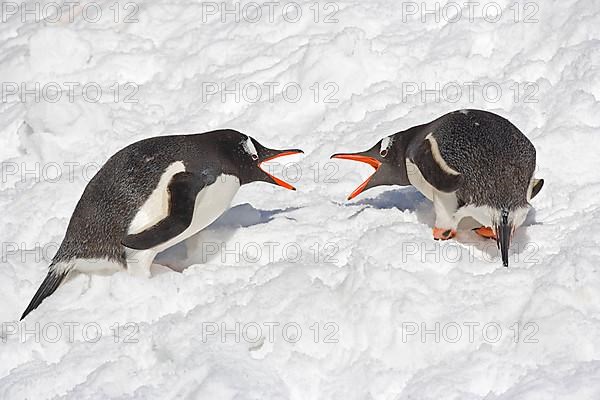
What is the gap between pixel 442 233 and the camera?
3.06 m

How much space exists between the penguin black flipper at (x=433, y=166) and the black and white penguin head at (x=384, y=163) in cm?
15

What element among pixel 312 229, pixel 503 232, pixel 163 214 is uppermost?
pixel 163 214

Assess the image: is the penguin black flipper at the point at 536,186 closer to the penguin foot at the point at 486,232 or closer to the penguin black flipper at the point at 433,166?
the penguin foot at the point at 486,232

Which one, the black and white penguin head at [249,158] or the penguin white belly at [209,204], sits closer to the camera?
→ the penguin white belly at [209,204]

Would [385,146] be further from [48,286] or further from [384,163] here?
[48,286]

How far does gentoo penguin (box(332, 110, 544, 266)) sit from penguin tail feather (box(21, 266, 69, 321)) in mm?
1413

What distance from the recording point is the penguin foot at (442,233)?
306 cm

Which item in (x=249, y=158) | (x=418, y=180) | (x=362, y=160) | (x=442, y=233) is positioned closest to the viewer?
(x=442, y=233)

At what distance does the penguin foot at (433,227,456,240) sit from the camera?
3059 mm

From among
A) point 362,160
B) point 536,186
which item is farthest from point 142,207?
point 536,186

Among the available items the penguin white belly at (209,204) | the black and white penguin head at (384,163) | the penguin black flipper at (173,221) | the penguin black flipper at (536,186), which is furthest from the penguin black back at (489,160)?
the penguin black flipper at (173,221)

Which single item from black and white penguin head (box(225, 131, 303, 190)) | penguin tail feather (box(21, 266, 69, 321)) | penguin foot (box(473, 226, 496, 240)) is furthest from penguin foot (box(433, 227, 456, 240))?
penguin tail feather (box(21, 266, 69, 321))

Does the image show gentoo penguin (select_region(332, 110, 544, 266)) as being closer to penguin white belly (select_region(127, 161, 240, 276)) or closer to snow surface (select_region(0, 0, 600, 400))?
snow surface (select_region(0, 0, 600, 400))

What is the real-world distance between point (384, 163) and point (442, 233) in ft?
1.52
